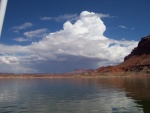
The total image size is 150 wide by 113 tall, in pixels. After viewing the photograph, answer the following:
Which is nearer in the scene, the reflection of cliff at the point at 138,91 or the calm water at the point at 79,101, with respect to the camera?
the calm water at the point at 79,101

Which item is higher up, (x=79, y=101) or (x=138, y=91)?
(x=138, y=91)

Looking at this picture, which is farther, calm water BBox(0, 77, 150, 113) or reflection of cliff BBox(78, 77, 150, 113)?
reflection of cliff BBox(78, 77, 150, 113)

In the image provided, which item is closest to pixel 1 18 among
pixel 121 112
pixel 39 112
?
pixel 121 112

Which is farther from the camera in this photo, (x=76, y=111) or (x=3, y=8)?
(x=76, y=111)

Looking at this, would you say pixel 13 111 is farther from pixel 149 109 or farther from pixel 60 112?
pixel 149 109

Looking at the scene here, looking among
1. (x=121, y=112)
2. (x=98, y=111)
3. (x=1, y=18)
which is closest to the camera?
(x=1, y=18)

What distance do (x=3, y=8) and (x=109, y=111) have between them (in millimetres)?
29296

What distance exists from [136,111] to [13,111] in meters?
14.6

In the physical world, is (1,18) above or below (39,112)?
above

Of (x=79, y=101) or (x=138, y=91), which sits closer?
(x=79, y=101)

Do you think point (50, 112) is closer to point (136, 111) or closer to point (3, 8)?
point (136, 111)

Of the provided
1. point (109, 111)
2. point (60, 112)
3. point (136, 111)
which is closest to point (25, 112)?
point (60, 112)

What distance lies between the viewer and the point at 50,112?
31.5m

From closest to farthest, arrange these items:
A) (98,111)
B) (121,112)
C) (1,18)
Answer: (1,18), (121,112), (98,111)
